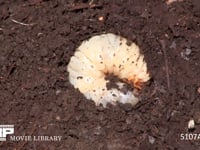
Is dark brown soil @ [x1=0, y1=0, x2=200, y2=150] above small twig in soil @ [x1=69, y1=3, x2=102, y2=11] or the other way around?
the other way around

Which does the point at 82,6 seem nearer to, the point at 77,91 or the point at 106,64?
the point at 106,64

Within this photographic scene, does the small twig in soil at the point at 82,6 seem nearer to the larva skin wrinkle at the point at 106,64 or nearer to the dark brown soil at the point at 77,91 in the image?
the dark brown soil at the point at 77,91

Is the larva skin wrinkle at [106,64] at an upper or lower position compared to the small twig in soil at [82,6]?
lower

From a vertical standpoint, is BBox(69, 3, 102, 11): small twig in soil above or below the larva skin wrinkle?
above

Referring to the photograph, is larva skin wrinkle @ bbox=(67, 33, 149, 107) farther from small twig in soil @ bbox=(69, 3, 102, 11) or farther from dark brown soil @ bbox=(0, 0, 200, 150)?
small twig in soil @ bbox=(69, 3, 102, 11)

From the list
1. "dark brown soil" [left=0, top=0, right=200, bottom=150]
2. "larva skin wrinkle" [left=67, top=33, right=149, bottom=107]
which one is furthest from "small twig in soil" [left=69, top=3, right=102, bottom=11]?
"larva skin wrinkle" [left=67, top=33, right=149, bottom=107]

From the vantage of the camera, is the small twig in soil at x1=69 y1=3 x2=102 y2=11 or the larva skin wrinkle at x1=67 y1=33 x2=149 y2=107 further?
the small twig in soil at x1=69 y1=3 x2=102 y2=11

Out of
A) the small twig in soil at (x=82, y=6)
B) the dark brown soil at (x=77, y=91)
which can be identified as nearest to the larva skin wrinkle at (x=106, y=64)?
the dark brown soil at (x=77, y=91)
